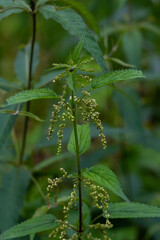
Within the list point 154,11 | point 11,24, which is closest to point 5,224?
point 154,11

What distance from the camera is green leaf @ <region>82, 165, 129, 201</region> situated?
110 cm

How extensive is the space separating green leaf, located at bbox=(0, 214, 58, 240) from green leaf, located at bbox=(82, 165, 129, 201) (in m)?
0.22

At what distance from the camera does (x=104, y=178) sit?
1138 mm

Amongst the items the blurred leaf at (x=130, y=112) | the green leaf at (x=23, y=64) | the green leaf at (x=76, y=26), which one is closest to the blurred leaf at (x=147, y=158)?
the blurred leaf at (x=130, y=112)

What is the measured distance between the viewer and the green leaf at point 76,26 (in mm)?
1381

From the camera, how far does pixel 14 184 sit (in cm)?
172

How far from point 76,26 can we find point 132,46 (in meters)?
1.38

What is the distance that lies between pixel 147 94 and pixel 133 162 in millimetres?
1067

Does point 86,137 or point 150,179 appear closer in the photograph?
point 86,137

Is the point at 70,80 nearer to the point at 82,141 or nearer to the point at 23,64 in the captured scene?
the point at 82,141

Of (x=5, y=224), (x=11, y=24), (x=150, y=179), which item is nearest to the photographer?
(x=5, y=224)

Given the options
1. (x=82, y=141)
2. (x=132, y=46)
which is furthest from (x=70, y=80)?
(x=132, y=46)

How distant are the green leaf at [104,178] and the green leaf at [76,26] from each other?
1.33 ft

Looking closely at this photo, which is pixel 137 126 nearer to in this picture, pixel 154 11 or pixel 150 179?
pixel 150 179
